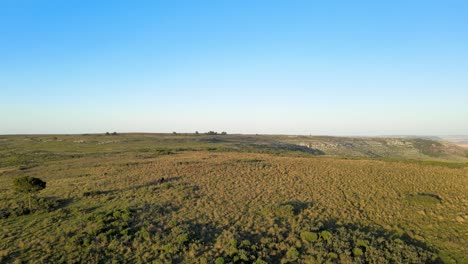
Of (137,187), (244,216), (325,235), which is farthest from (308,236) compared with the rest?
(137,187)

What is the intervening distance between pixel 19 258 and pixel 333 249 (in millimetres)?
21643

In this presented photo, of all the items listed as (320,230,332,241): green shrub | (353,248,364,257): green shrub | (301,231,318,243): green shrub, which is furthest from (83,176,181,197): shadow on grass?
(353,248,364,257): green shrub

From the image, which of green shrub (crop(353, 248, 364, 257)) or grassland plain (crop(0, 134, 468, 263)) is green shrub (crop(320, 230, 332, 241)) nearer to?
grassland plain (crop(0, 134, 468, 263))

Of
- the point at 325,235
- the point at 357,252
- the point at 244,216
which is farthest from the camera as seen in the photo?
the point at 244,216

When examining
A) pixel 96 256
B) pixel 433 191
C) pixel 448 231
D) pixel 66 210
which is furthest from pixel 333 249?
pixel 66 210

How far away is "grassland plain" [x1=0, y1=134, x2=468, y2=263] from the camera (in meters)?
20.1

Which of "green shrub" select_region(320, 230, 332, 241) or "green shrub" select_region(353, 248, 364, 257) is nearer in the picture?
"green shrub" select_region(353, 248, 364, 257)

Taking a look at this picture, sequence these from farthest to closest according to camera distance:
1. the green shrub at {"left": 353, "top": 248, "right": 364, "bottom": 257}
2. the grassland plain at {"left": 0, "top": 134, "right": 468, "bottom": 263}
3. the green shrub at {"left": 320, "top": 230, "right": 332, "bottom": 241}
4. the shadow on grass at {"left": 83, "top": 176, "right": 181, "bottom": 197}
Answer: the shadow on grass at {"left": 83, "top": 176, "right": 181, "bottom": 197} → the green shrub at {"left": 320, "top": 230, "right": 332, "bottom": 241} → the green shrub at {"left": 353, "top": 248, "right": 364, "bottom": 257} → the grassland plain at {"left": 0, "top": 134, "right": 468, "bottom": 263}

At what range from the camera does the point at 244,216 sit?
26.3 meters

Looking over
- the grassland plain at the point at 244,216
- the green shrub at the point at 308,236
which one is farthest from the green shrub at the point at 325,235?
the green shrub at the point at 308,236

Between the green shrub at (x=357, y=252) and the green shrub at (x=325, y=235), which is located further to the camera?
the green shrub at (x=325, y=235)

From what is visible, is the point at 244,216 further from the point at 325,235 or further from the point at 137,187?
the point at 137,187

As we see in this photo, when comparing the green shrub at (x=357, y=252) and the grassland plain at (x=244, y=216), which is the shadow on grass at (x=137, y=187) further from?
the green shrub at (x=357, y=252)

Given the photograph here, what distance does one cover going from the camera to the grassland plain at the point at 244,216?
66.1 feet
